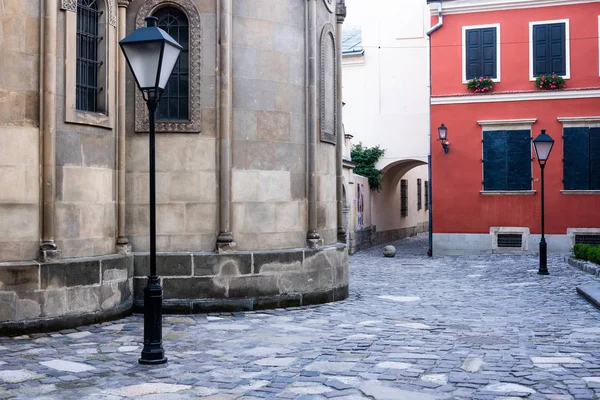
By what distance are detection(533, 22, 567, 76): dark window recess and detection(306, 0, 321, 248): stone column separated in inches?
542

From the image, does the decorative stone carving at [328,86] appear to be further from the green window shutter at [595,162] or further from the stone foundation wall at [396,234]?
the stone foundation wall at [396,234]

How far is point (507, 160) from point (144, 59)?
1817 cm

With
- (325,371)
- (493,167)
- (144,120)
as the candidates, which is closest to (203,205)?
(144,120)

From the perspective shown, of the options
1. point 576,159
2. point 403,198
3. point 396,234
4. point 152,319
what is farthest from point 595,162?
point 152,319

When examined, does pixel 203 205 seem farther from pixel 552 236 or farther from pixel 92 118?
pixel 552 236

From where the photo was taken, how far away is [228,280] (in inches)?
421

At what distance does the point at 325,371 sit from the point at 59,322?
414 cm

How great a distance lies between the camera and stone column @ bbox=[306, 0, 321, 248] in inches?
461

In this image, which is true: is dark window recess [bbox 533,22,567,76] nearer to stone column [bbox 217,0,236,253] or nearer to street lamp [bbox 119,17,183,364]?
stone column [bbox 217,0,236,253]

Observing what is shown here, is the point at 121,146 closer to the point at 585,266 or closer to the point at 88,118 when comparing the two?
the point at 88,118

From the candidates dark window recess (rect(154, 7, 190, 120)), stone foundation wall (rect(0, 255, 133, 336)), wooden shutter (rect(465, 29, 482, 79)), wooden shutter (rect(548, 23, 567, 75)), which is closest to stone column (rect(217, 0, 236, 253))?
dark window recess (rect(154, 7, 190, 120))

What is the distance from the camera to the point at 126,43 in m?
7.16

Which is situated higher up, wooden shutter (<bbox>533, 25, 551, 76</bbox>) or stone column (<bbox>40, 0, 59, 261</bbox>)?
wooden shutter (<bbox>533, 25, 551, 76</bbox>)

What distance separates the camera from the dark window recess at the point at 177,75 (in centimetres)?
1102
